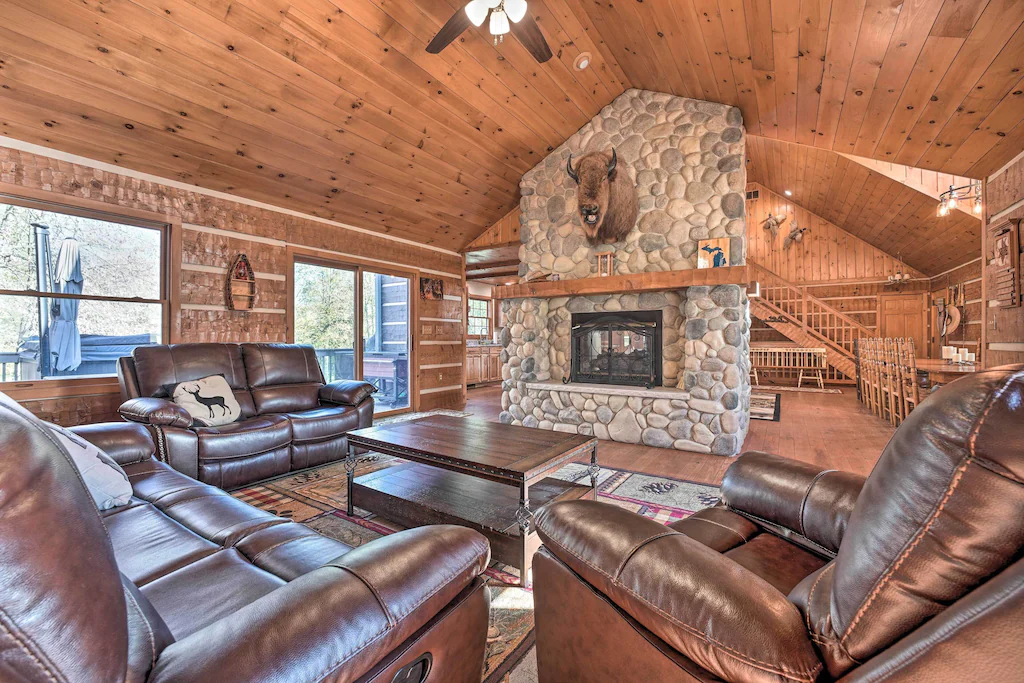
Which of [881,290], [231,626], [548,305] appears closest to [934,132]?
[548,305]

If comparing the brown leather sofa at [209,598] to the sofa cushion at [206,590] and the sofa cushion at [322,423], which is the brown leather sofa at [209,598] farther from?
the sofa cushion at [322,423]

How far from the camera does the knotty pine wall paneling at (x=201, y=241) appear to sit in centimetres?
328

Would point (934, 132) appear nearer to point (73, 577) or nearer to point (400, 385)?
point (73, 577)

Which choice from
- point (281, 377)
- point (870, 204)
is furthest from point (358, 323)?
point (870, 204)

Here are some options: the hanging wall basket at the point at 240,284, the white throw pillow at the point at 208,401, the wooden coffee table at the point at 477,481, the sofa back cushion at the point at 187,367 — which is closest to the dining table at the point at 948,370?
the wooden coffee table at the point at 477,481

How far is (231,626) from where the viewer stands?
2.28ft

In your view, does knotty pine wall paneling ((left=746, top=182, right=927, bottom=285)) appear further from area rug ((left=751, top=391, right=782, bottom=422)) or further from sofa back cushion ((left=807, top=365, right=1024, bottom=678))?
sofa back cushion ((left=807, top=365, right=1024, bottom=678))

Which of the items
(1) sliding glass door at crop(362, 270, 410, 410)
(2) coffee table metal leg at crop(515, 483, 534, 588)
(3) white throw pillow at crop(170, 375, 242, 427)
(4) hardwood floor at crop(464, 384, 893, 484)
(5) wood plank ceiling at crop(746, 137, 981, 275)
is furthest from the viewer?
(5) wood plank ceiling at crop(746, 137, 981, 275)

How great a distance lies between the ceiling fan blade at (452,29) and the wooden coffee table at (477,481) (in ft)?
8.10

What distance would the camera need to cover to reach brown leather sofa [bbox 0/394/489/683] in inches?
19.6

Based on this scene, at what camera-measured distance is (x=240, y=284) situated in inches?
167

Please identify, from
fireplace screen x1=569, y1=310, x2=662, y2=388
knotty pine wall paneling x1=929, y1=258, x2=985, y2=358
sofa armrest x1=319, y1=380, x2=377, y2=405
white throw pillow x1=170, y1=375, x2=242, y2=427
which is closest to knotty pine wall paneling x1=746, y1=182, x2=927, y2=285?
knotty pine wall paneling x1=929, y1=258, x2=985, y2=358

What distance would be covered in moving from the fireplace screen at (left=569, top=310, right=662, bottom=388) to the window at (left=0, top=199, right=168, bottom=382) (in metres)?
4.03

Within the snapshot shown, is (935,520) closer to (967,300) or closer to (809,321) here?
(967,300)
